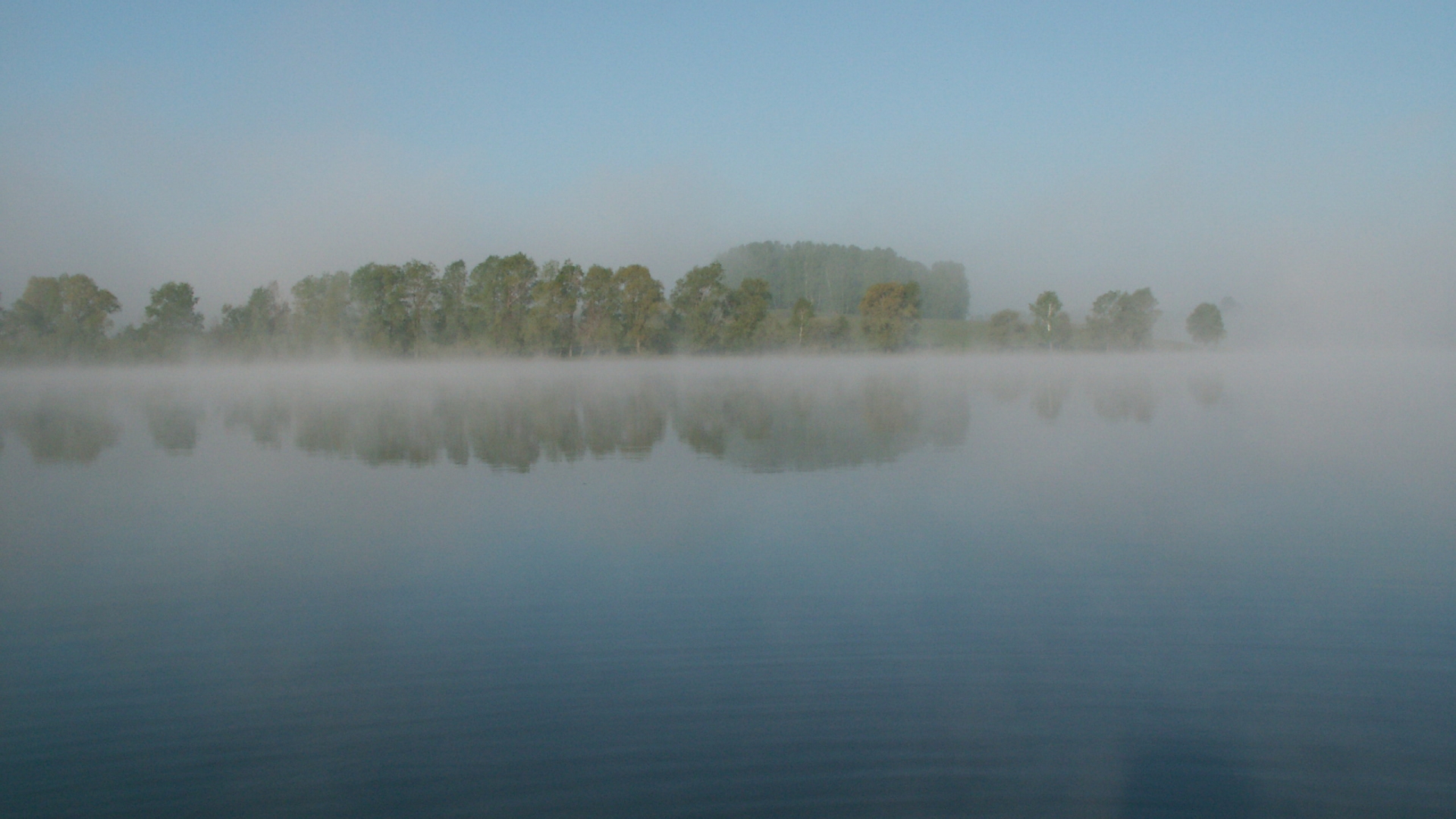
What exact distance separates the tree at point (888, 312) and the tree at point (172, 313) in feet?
207

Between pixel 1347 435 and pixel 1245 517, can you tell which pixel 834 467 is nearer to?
pixel 1245 517

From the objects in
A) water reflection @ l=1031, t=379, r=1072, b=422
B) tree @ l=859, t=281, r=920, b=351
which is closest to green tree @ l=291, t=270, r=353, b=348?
tree @ l=859, t=281, r=920, b=351

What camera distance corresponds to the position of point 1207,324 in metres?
115

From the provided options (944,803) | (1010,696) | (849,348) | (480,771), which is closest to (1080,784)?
(944,803)

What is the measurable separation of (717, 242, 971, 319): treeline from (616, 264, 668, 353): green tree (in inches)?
2314

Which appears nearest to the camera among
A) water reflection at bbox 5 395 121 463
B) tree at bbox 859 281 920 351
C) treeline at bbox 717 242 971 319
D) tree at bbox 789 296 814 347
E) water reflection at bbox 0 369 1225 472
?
water reflection at bbox 0 369 1225 472

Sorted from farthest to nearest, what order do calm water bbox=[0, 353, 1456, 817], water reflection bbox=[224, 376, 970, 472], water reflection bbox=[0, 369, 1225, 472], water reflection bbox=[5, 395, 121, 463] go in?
1. water reflection bbox=[5, 395, 121, 463]
2. water reflection bbox=[0, 369, 1225, 472]
3. water reflection bbox=[224, 376, 970, 472]
4. calm water bbox=[0, 353, 1456, 817]

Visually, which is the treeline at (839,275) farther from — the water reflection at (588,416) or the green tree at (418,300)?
the water reflection at (588,416)

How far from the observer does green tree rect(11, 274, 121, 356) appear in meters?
72.3

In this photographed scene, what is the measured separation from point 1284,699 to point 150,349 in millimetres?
93336

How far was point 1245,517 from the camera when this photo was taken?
10.0 meters

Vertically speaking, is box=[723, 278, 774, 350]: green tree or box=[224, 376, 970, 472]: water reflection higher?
box=[723, 278, 774, 350]: green tree

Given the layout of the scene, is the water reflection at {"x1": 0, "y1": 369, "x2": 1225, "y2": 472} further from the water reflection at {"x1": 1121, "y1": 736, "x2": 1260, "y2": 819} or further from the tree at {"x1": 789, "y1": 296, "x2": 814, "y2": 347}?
the tree at {"x1": 789, "y1": 296, "x2": 814, "y2": 347}

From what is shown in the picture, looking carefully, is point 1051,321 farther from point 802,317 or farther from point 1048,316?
point 802,317
